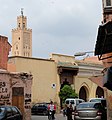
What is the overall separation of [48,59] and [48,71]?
1731 millimetres

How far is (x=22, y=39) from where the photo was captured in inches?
6811

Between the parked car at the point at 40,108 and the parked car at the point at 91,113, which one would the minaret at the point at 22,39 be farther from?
the parked car at the point at 91,113

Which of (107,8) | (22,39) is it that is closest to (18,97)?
(107,8)

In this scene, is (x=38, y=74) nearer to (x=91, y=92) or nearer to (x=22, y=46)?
(x=91, y=92)

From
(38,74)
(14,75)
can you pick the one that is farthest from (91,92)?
(14,75)

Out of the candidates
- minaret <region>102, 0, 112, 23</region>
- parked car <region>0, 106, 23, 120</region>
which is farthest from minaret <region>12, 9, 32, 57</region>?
minaret <region>102, 0, 112, 23</region>

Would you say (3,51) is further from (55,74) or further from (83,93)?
(83,93)

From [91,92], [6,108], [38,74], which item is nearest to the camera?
[6,108]

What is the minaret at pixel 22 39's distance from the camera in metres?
173

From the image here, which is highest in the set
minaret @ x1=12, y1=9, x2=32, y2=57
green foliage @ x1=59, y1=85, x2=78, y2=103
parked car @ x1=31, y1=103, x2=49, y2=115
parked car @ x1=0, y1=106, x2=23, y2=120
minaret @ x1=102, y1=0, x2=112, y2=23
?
minaret @ x1=12, y1=9, x2=32, y2=57

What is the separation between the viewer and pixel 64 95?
5012cm

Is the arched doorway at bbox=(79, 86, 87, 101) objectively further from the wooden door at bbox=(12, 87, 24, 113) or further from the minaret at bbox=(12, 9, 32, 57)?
the minaret at bbox=(12, 9, 32, 57)

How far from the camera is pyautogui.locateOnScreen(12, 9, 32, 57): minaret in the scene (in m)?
173

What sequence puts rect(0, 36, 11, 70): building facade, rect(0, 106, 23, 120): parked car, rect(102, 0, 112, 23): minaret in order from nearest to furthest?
rect(102, 0, 112, 23): minaret
rect(0, 106, 23, 120): parked car
rect(0, 36, 11, 70): building facade
